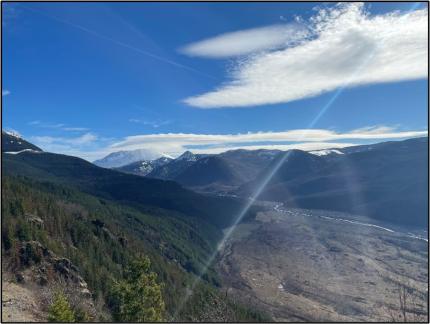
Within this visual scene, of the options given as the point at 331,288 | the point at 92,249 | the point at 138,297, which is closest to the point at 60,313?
the point at 138,297

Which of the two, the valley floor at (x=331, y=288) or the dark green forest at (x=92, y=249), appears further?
the valley floor at (x=331, y=288)

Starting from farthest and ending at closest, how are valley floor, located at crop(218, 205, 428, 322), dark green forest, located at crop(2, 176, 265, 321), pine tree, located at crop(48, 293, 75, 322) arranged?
valley floor, located at crop(218, 205, 428, 322) < dark green forest, located at crop(2, 176, 265, 321) < pine tree, located at crop(48, 293, 75, 322)

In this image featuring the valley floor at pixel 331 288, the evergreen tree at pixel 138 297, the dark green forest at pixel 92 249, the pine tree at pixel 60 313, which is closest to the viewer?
the pine tree at pixel 60 313

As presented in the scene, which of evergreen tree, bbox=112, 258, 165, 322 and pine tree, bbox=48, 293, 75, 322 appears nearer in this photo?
pine tree, bbox=48, 293, 75, 322

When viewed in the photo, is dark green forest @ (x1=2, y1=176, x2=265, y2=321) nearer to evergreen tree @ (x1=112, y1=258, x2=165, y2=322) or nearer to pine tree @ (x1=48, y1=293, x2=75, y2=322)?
evergreen tree @ (x1=112, y1=258, x2=165, y2=322)

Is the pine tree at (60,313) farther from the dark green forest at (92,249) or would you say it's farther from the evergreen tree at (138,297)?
the dark green forest at (92,249)

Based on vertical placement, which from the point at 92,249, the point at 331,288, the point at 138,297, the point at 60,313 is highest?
the point at 60,313

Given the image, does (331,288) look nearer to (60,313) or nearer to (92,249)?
(92,249)

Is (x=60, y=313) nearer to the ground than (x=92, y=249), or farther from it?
farther from it

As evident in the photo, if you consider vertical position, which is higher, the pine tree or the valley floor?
the pine tree

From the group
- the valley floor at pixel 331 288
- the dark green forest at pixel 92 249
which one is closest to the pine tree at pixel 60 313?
the dark green forest at pixel 92 249

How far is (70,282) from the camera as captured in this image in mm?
75125

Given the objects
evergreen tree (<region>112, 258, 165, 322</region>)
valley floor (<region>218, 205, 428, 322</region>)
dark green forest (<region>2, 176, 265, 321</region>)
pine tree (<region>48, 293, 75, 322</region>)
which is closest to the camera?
pine tree (<region>48, 293, 75, 322</region>)

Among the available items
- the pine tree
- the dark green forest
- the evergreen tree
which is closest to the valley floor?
the dark green forest
